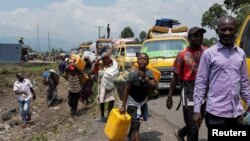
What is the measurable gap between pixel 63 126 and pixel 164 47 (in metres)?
4.79

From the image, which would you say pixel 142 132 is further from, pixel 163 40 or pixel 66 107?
pixel 66 107

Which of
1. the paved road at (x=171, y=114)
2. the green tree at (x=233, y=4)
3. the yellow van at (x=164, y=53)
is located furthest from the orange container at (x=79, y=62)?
the green tree at (x=233, y=4)

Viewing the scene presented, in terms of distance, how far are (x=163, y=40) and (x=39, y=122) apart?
505 centimetres

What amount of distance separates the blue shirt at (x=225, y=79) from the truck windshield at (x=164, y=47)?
32.2ft

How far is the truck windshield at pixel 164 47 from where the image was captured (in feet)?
47.1

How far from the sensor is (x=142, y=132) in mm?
8242

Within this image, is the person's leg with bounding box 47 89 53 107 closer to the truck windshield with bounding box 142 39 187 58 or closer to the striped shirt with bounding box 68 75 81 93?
the truck windshield with bounding box 142 39 187 58

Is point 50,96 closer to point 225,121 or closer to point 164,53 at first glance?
point 164,53

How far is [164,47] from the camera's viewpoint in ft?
48.1

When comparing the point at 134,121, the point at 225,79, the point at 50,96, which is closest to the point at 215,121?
the point at 225,79

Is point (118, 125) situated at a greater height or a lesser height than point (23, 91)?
greater

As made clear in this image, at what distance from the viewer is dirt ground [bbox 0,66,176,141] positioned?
8414 millimetres

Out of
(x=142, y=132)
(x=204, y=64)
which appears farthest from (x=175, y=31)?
(x=204, y=64)

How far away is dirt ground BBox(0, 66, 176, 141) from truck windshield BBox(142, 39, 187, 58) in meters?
2.70
